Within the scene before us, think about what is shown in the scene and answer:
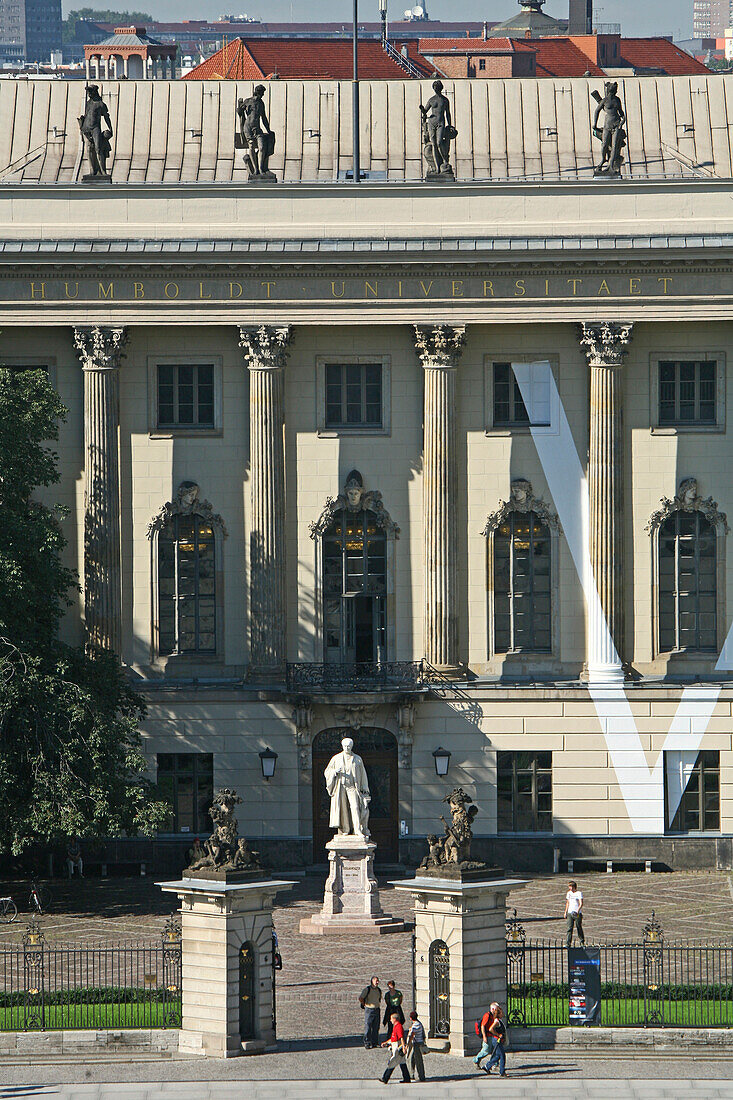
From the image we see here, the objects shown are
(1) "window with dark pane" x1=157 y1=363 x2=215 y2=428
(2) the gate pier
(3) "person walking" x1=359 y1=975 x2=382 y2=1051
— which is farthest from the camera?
(1) "window with dark pane" x1=157 y1=363 x2=215 y2=428

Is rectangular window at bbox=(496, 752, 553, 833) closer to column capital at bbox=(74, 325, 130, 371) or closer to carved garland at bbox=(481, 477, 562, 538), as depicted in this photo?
carved garland at bbox=(481, 477, 562, 538)

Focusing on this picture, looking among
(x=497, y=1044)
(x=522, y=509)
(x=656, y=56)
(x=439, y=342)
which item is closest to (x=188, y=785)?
(x=522, y=509)

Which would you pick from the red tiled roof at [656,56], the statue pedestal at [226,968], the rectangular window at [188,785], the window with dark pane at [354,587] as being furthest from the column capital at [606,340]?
the red tiled roof at [656,56]

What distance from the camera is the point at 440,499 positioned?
65438mm

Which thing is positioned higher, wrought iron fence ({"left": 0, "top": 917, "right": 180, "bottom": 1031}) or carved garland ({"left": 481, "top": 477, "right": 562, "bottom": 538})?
carved garland ({"left": 481, "top": 477, "right": 562, "bottom": 538})

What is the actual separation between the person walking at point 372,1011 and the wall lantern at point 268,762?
19149mm

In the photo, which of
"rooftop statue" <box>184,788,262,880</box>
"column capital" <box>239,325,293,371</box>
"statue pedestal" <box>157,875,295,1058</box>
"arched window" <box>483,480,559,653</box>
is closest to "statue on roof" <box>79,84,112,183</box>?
"column capital" <box>239,325,293,371</box>

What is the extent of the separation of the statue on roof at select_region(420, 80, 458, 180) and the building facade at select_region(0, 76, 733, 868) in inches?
27.8

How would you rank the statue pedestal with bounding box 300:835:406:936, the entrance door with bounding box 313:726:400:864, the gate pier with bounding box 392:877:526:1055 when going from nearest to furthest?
the gate pier with bounding box 392:877:526:1055 < the statue pedestal with bounding box 300:835:406:936 < the entrance door with bounding box 313:726:400:864

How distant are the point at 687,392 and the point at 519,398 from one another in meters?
4.33

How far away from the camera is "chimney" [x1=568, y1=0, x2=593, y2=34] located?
6280 inches

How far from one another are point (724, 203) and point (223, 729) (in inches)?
732

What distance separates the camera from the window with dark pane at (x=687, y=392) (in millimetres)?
65875

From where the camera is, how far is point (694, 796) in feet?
215
